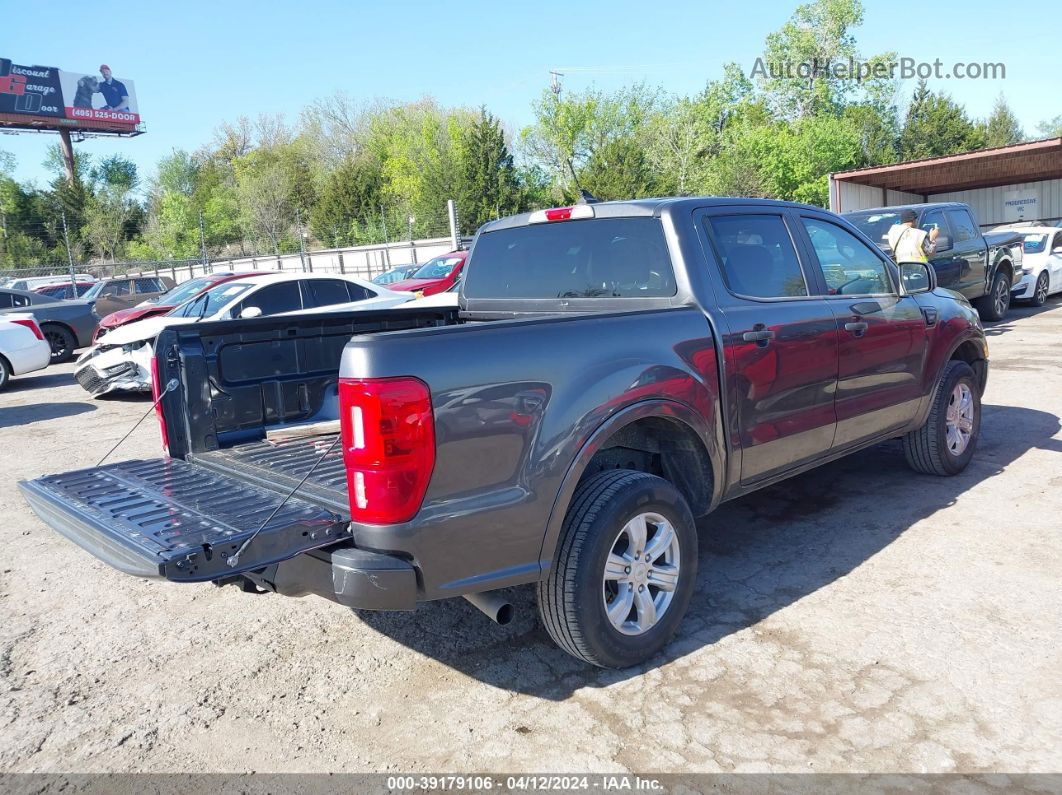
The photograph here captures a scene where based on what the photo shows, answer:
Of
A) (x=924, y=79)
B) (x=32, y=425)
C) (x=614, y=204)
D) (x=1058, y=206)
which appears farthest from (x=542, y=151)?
(x=614, y=204)

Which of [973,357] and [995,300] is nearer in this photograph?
[973,357]

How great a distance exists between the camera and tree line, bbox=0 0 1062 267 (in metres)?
48.5

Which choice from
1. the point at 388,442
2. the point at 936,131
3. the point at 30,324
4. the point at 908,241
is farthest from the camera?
the point at 936,131

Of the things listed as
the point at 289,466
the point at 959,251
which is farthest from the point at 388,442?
the point at 959,251

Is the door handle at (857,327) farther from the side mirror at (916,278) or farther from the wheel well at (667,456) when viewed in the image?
the wheel well at (667,456)

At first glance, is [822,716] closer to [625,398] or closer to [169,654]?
[625,398]

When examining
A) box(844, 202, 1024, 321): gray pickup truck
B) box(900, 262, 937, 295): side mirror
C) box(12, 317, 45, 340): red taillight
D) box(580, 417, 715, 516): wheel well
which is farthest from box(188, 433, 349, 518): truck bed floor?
box(12, 317, 45, 340): red taillight

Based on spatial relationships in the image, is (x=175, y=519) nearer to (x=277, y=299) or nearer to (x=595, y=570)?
(x=595, y=570)

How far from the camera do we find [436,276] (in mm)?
18156

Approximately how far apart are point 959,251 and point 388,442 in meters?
12.2

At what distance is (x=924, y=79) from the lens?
60625mm

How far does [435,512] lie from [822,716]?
162cm

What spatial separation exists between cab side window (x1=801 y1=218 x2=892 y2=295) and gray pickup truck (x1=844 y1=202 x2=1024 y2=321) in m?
6.80

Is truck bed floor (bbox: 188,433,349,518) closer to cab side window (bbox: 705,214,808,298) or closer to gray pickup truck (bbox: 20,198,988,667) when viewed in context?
gray pickup truck (bbox: 20,198,988,667)
